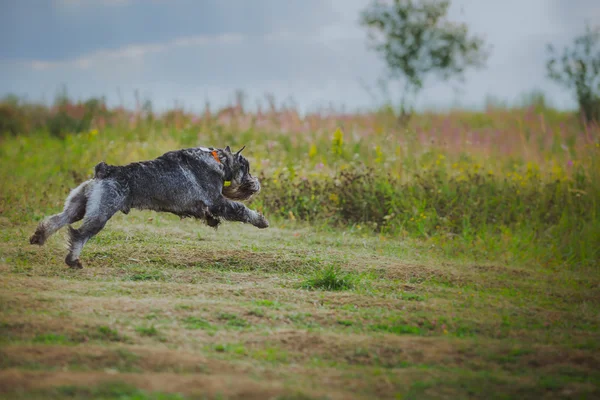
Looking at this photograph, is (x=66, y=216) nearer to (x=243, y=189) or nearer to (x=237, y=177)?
(x=237, y=177)

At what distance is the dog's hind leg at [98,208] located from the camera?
24.2ft

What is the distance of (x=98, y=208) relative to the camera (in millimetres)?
7375

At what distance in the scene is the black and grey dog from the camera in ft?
24.4

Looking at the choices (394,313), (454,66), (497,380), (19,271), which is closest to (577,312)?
(394,313)

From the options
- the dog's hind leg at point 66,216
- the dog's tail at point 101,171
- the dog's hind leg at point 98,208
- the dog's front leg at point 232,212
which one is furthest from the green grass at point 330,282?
the dog's hind leg at point 66,216

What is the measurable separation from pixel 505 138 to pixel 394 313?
1225cm

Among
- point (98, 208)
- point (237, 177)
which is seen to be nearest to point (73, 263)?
point (98, 208)

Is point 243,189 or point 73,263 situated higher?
point 243,189

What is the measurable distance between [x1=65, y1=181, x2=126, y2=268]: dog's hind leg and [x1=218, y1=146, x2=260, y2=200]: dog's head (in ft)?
4.91

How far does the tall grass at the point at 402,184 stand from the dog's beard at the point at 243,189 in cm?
277

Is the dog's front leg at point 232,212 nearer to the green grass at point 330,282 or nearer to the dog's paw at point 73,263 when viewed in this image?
the green grass at point 330,282

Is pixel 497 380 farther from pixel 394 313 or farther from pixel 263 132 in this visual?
pixel 263 132

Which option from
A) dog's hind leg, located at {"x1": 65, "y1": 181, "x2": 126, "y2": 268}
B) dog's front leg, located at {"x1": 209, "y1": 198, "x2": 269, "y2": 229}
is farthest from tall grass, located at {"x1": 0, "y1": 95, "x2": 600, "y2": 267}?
dog's hind leg, located at {"x1": 65, "y1": 181, "x2": 126, "y2": 268}

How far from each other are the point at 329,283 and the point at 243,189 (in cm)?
192
